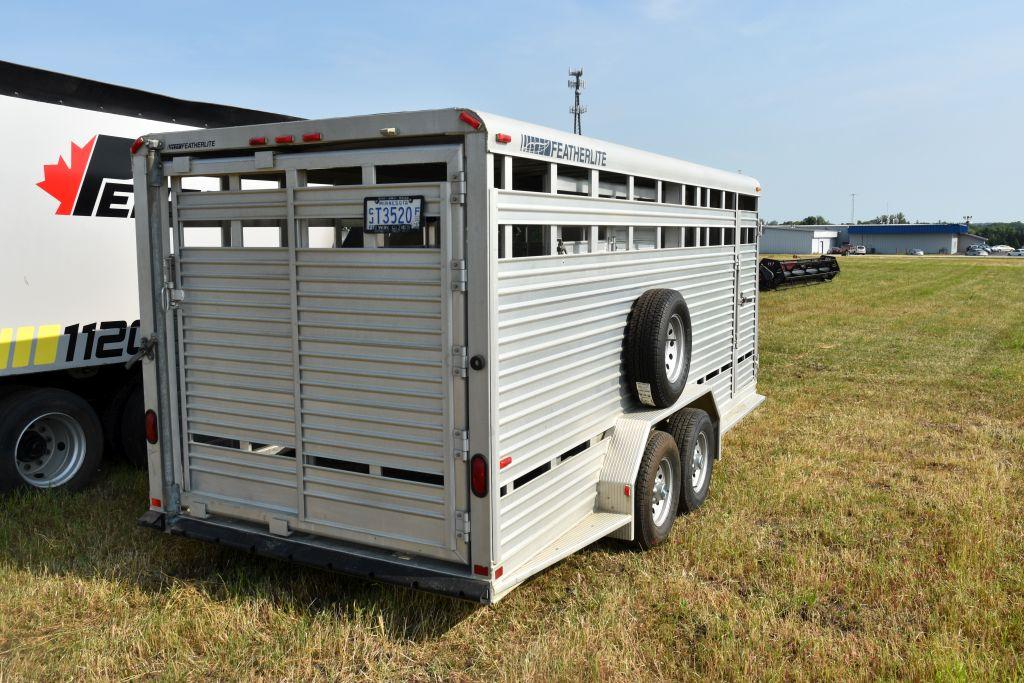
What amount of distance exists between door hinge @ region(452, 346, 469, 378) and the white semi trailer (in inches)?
137

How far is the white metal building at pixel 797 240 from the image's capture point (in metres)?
97.1

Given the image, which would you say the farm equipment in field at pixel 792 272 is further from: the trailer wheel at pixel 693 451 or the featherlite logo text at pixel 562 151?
Answer: the featherlite logo text at pixel 562 151

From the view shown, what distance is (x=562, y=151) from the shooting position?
13.9ft

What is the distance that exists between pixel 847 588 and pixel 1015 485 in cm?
271

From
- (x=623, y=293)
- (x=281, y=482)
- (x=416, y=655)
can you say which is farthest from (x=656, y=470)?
(x=281, y=482)

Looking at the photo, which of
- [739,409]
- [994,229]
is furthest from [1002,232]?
[739,409]

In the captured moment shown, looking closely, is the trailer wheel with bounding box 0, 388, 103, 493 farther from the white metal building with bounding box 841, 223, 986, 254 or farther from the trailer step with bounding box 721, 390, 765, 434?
the white metal building with bounding box 841, 223, 986, 254

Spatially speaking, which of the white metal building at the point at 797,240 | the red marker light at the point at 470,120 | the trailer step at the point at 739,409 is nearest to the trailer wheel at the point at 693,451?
the trailer step at the point at 739,409

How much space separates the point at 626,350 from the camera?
16.6ft

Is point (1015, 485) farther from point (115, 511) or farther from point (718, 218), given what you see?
point (115, 511)

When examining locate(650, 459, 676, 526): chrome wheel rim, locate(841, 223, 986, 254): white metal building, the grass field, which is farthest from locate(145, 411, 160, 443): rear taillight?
locate(841, 223, 986, 254): white metal building

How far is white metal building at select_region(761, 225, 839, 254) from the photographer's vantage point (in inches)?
3822

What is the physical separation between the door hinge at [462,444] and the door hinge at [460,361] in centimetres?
26

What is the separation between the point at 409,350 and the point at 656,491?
2.14 metres
